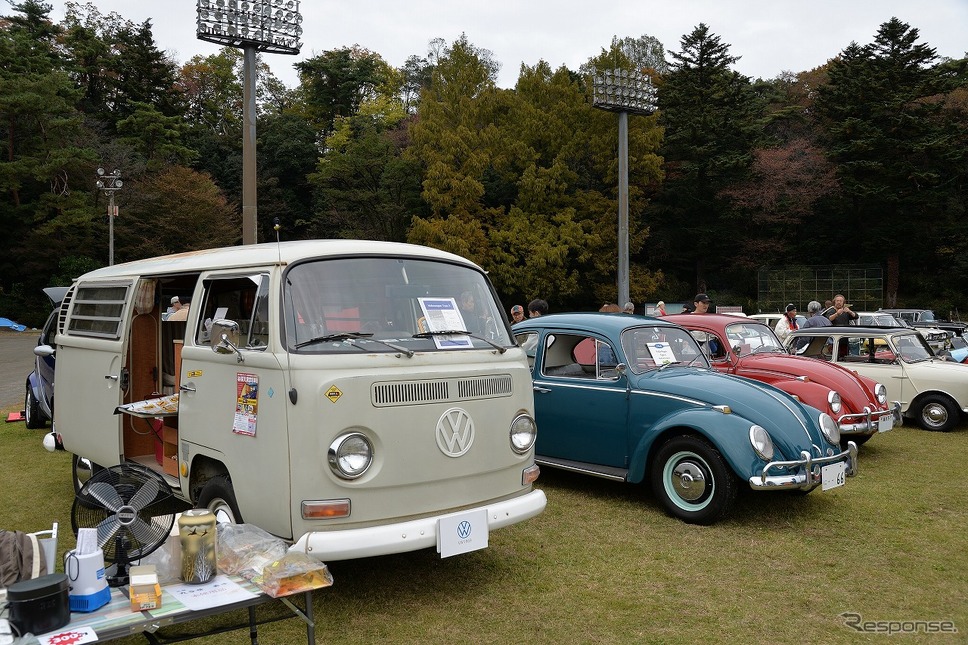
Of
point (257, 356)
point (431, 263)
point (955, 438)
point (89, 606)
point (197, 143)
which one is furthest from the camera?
point (197, 143)

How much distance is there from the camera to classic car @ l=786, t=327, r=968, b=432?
11.1 metres

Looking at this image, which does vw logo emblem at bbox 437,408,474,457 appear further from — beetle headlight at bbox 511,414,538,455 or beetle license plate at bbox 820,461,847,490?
beetle license plate at bbox 820,461,847,490

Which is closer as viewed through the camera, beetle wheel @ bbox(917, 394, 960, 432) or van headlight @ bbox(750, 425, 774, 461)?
van headlight @ bbox(750, 425, 774, 461)

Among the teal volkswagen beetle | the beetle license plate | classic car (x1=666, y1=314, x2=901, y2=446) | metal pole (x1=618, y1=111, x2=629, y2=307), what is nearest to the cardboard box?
the teal volkswagen beetle

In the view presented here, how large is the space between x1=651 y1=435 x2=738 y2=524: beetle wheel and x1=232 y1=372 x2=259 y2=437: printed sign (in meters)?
3.71

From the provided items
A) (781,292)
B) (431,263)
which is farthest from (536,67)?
(431,263)

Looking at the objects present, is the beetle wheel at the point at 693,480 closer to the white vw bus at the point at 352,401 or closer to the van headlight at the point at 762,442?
the van headlight at the point at 762,442

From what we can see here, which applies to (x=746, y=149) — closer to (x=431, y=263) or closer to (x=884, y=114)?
(x=884, y=114)

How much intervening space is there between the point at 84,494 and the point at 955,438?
1093 cm

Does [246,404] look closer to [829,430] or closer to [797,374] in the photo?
[829,430]

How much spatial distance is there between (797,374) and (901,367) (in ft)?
11.1

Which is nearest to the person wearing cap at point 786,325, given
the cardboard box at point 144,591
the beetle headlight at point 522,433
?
the beetle headlight at point 522,433

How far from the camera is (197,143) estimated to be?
52375 mm

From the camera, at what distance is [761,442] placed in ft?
20.4
